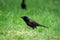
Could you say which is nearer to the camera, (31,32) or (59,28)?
(31,32)

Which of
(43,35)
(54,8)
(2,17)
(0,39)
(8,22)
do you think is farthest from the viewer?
(54,8)

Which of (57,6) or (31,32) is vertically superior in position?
(31,32)

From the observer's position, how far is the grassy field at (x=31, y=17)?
13.5 meters

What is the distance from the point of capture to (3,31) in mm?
13961

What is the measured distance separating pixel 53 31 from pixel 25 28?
1.33 meters

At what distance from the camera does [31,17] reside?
56.5ft

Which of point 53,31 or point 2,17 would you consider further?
point 2,17

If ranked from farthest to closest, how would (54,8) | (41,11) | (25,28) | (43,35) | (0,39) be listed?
(54,8) < (41,11) < (25,28) < (43,35) < (0,39)

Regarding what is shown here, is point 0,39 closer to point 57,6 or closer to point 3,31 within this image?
point 3,31

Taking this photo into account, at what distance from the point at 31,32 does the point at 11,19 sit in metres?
2.54

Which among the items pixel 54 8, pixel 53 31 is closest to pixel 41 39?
pixel 53 31

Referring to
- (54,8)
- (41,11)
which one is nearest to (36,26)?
(41,11)

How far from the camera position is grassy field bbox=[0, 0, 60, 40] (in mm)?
13539

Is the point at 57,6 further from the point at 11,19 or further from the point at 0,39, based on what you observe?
the point at 0,39
